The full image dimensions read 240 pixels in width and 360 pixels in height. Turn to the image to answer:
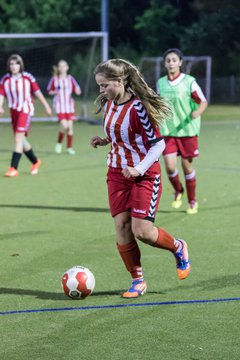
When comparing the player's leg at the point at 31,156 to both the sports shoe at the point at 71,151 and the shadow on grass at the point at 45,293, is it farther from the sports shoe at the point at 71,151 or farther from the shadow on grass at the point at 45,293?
the shadow on grass at the point at 45,293

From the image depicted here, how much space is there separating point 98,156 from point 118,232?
1099cm

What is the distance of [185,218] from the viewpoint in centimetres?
1068

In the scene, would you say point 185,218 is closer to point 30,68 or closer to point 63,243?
point 63,243

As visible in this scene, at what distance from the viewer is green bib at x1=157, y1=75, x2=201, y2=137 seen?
36.0ft

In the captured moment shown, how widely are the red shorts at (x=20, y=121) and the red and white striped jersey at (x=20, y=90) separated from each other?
0.22 ft

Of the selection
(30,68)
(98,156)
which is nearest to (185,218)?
(98,156)

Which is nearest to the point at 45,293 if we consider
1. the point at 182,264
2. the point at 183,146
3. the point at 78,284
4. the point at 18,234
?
the point at 78,284

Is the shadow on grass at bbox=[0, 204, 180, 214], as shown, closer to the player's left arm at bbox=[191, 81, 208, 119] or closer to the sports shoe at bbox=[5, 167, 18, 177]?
the player's left arm at bbox=[191, 81, 208, 119]

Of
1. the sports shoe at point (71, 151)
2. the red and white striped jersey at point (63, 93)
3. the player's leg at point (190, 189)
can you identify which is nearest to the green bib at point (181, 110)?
the player's leg at point (190, 189)

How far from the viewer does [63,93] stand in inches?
776

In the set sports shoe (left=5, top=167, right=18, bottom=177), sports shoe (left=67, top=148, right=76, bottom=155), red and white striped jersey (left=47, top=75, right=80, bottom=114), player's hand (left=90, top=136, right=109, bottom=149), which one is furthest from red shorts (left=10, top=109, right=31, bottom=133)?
player's hand (left=90, top=136, right=109, bottom=149)

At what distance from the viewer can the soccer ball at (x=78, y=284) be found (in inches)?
268

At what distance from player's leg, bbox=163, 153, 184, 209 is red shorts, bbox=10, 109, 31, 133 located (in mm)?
4125

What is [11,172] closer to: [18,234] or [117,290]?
[18,234]
